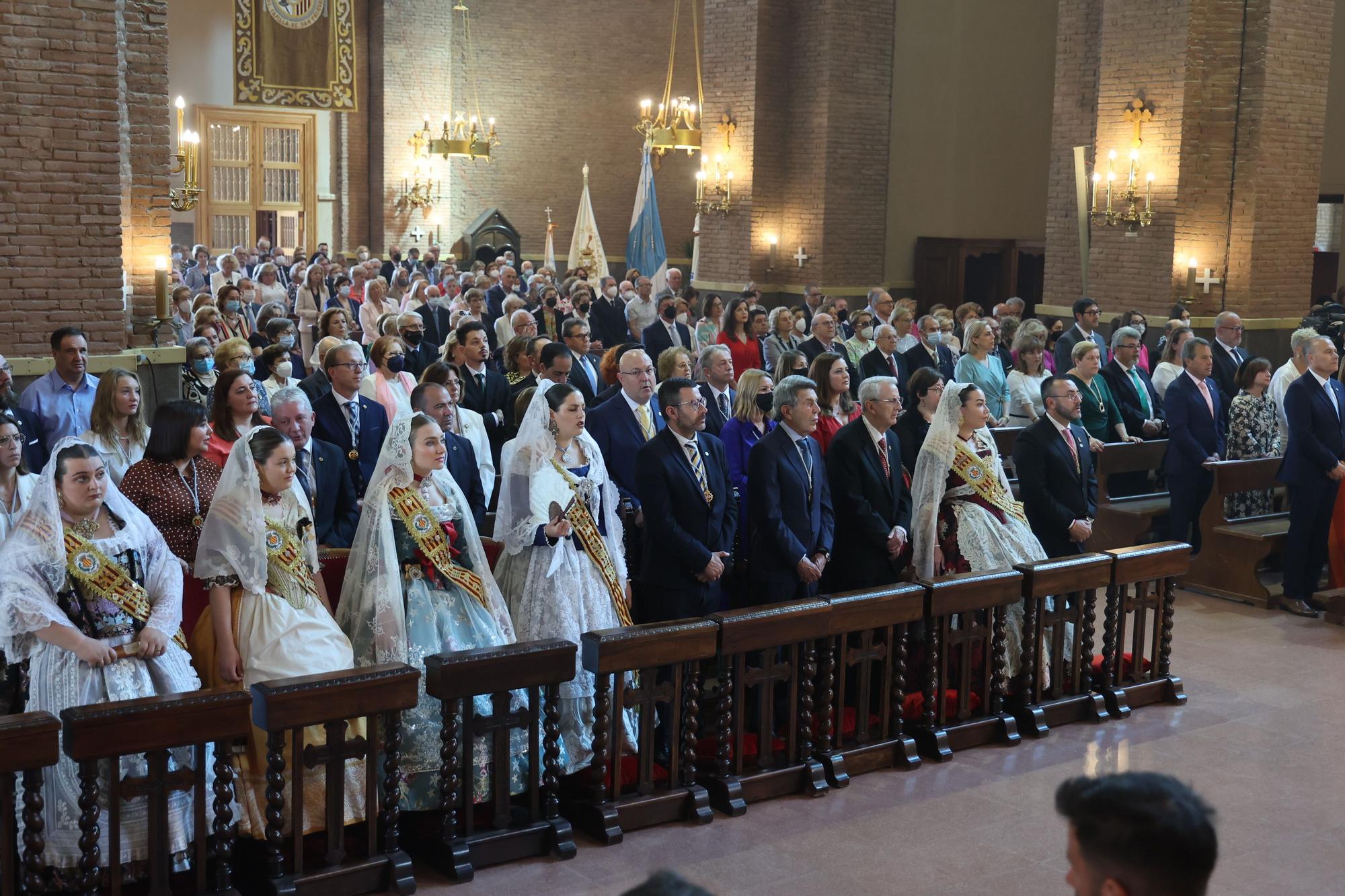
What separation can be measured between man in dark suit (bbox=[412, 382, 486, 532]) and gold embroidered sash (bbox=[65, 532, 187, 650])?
8.07ft

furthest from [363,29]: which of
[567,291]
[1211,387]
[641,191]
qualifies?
[1211,387]

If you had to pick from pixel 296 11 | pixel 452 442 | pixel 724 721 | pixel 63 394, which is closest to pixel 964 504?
pixel 724 721

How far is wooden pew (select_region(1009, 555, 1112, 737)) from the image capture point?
6.60m

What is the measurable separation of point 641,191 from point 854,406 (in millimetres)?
12139

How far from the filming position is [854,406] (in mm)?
8766

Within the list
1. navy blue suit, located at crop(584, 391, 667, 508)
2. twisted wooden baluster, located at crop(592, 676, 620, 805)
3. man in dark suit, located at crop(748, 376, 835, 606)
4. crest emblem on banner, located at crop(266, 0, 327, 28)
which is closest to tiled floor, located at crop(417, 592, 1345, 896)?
twisted wooden baluster, located at crop(592, 676, 620, 805)

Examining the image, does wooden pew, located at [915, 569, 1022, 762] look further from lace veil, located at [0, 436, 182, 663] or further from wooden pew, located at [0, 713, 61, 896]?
wooden pew, located at [0, 713, 61, 896]

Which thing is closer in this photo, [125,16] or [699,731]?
[699,731]

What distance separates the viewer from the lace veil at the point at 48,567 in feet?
14.7

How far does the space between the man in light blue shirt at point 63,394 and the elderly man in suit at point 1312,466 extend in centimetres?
747

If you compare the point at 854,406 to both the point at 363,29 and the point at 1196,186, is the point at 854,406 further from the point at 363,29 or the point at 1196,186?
the point at 363,29

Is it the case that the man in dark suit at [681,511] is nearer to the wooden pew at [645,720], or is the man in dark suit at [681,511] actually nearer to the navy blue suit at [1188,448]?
the wooden pew at [645,720]

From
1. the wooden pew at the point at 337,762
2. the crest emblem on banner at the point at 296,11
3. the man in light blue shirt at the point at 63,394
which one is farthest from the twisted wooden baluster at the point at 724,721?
the crest emblem on banner at the point at 296,11

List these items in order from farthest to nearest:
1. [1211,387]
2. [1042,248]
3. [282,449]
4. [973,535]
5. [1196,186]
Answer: [1042,248] < [1196,186] < [1211,387] < [973,535] < [282,449]
